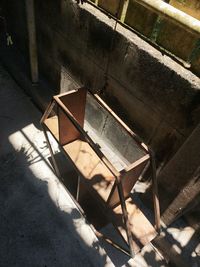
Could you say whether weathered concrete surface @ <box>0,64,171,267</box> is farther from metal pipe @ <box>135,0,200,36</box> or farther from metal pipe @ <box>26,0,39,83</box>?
metal pipe @ <box>135,0,200,36</box>

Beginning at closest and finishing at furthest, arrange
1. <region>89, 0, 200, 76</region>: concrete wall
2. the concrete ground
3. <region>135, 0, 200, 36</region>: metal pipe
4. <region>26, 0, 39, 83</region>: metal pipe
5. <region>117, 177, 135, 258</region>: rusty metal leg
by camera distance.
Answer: <region>135, 0, 200, 36</region>: metal pipe
<region>89, 0, 200, 76</region>: concrete wall
<region>117, 177, 135, 258</region>: rusty metal leg
the concrete ground
<region>26, 0, 39, 83</region>: metal pipe

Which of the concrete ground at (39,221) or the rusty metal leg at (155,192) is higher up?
the concrete ground at (39,221)

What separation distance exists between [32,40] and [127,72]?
11.1 feet

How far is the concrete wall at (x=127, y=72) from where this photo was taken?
382 cm

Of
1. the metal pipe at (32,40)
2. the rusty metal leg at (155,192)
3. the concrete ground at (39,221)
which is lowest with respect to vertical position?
the rusty metal leg at (155,192)

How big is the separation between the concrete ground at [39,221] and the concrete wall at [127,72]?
7.11ft

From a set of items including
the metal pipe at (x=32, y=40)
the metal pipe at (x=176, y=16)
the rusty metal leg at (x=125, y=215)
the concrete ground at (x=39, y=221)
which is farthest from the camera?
the metal pipe at (x=32, y=40)

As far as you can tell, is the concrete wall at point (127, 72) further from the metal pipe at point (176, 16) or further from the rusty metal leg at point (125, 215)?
the rusty metal leg at point (125, 215)

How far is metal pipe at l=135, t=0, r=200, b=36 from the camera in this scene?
10.3 feet

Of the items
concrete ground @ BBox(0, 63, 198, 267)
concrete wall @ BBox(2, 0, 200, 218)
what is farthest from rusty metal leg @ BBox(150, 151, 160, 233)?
concrete ground @ BBox(0, 63, 198, 267)

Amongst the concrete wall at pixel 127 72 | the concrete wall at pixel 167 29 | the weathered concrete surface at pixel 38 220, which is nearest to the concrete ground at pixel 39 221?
the weathered concrete surface at pixel 38 220

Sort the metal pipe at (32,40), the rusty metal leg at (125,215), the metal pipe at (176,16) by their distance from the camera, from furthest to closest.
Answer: the metal pipe at (32,40) < the rusty metal leg at (125,215) < the metal pipe at (176,16)

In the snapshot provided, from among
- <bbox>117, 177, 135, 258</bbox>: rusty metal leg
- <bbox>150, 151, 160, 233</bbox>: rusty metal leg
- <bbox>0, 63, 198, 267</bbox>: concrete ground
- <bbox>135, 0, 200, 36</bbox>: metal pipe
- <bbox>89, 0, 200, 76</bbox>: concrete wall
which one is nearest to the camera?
<bbox>135, 0, 200, 36</bbox>: metal pipe

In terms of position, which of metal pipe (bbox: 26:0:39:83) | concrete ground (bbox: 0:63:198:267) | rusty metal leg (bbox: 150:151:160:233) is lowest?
rusty metal leg (bbox: 150:151:160:233)
